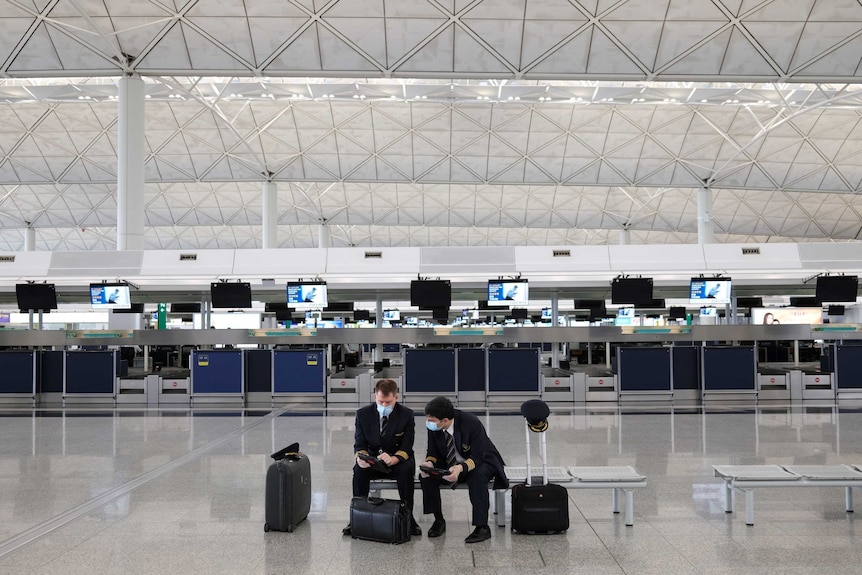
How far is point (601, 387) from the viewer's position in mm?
20094

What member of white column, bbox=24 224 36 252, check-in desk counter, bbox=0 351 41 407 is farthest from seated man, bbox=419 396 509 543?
white column, bbox=24 224 36 252

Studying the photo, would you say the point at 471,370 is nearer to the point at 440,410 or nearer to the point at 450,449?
the point at 450,449


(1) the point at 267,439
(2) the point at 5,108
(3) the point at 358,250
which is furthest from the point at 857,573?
(2) the point at 5,108

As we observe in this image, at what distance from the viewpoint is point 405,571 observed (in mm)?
5539

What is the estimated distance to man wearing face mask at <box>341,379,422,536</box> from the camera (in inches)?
269

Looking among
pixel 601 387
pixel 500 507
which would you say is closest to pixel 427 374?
pixel 601 387

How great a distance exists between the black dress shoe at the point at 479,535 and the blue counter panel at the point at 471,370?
13556mm

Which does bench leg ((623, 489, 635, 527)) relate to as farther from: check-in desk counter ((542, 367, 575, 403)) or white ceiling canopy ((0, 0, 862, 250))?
white ceiling canopy ((0, 0, 862, 250))

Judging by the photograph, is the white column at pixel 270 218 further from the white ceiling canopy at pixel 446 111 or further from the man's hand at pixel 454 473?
the man's hand at pixel 454 473

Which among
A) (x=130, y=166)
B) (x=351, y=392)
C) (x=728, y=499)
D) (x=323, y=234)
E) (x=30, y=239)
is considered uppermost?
(x=323, y=234)

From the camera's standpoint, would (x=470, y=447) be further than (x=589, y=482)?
No

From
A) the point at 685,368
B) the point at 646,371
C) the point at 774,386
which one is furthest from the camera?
the point at 774,386

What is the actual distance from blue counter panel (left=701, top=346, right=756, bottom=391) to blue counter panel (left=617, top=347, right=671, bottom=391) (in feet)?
3.66

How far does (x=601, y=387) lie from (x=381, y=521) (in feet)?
48.7
